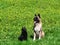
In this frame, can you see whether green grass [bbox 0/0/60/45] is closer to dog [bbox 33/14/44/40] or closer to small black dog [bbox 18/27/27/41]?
small black dog [bbox 18/27/27/41]

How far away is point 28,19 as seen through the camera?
2023cm

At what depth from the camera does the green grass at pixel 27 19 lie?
14758mm

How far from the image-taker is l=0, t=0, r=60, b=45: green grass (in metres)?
14.8

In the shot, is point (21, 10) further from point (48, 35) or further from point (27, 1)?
point (48, 35)

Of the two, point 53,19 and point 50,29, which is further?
point 53,19

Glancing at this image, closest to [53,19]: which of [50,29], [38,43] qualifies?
[50,29]

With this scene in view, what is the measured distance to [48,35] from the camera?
15.6 m

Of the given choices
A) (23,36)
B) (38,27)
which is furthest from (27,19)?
(23,36)

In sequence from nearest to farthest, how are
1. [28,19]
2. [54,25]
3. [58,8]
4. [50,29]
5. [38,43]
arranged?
[38,43] → [50,29] → [54,25] → [28,19] → [58,8]

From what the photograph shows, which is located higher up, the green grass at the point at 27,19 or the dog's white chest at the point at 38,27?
the dog's white chest at the point at 38,27

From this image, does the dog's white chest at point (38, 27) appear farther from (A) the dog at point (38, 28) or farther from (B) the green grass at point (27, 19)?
(B) the green grass at point (27, 19)

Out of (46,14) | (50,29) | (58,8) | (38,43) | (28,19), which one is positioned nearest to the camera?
(38,43)

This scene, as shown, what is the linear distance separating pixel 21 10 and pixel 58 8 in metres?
3.37

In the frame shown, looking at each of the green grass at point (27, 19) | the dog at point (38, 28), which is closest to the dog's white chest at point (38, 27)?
the dog at point (38, 28)
